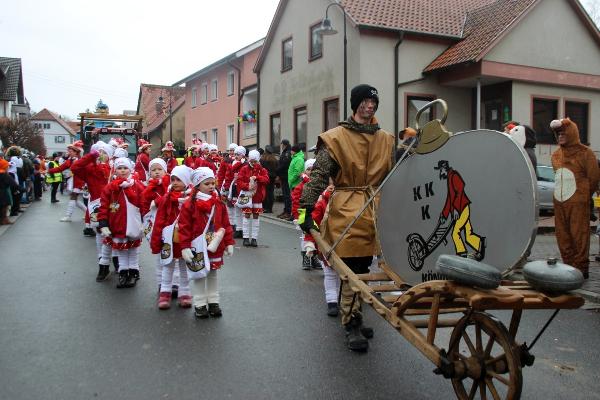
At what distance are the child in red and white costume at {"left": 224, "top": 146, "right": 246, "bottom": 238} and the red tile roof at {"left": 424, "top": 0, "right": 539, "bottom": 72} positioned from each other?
9.78m

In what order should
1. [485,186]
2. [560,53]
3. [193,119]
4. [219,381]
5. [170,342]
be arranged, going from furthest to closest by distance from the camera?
[193,119]
[560,53]
[170,342]
[219,381]
[485,186]

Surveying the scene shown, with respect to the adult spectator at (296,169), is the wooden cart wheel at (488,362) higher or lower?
lower

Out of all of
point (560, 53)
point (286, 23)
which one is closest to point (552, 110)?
point (560, 53)

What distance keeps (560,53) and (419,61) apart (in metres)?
4.88

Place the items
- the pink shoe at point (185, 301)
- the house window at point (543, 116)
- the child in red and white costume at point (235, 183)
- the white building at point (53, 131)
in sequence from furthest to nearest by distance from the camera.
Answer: the white building at point (53, 131) → the house window at point (543, 116) → the child in red and white costume at point (235, 183) → the pink shoe at point (185, 301)

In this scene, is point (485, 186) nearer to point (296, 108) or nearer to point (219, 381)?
point (219, 381)

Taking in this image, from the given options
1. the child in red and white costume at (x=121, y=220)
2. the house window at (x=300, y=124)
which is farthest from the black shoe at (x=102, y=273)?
the house window at (x=300, y=124)

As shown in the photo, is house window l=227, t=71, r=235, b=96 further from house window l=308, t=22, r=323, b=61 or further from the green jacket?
the green jacket

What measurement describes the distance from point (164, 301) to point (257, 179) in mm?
5375

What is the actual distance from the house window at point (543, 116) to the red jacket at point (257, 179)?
12.5 m

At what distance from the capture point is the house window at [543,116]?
20234 millimetres

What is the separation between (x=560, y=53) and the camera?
2044 centimetres

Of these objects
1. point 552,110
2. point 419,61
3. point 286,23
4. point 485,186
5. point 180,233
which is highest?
point 286,23

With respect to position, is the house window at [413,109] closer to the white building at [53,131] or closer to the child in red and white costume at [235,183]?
the child in red and white costume at [235,183]
